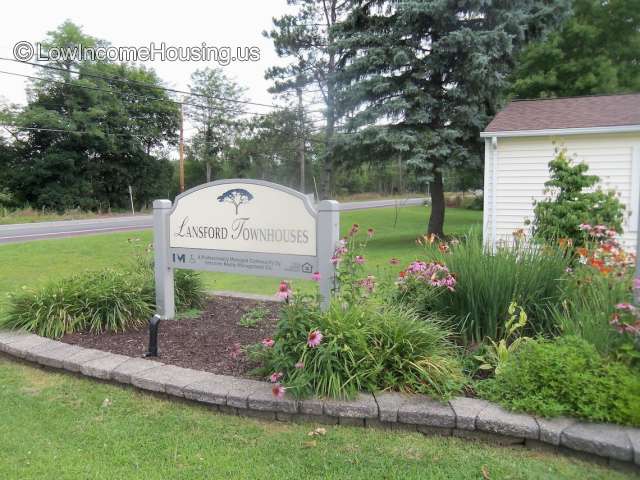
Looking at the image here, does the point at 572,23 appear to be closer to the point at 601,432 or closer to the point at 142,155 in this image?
the point at 601,432

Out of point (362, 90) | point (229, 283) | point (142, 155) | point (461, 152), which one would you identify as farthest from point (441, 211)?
point (142, 155)

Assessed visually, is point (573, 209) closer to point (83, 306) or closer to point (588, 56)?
point (83, 306)

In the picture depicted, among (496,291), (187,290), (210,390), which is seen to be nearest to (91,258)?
(187,290)

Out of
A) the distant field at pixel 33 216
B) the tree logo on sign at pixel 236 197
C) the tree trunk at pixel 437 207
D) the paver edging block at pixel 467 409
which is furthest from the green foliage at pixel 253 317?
the distant field at pixel 33 216

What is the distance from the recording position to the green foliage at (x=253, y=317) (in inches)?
→ 182

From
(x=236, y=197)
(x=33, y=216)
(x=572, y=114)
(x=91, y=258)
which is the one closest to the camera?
(x=236, y=197)

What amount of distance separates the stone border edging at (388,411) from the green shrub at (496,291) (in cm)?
88

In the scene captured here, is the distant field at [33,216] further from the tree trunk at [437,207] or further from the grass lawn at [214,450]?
the grass lawn at [214,450]

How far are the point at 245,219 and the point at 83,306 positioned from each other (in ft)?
5.57

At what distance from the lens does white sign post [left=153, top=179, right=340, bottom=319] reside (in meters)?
3.89

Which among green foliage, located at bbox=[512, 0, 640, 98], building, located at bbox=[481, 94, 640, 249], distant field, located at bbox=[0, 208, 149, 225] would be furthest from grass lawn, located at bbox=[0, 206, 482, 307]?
distant field, located at bbox=[0, 208, 149, 225]

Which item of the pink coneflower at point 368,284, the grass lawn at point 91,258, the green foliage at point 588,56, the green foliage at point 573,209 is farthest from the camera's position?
the green foliage at point 588,56

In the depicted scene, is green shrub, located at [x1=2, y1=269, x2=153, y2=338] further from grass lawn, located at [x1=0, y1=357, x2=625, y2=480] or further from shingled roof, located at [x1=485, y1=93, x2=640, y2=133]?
shingled roof, located at [x1=485, y1=93, x2=640, y2=133]

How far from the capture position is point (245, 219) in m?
4.33
